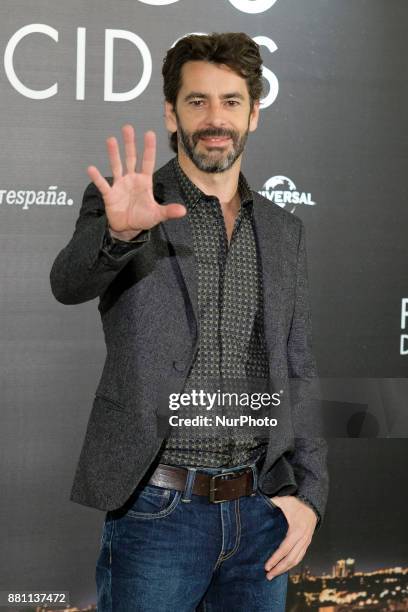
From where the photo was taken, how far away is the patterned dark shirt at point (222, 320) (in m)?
1.93

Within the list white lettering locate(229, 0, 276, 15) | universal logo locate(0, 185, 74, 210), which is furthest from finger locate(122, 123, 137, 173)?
white lettering locate(229, 0, 276, 15)

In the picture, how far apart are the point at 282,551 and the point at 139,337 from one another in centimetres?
58

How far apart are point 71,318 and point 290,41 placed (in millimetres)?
1302

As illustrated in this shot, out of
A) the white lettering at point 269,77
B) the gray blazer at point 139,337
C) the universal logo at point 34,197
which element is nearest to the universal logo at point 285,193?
the white lettering at point 269,77

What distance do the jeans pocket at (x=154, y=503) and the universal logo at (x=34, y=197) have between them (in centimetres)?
148

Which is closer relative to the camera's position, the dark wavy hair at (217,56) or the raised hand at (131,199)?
the raised hand at (131,199)

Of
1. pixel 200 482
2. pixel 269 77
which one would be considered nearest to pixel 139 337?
pixel 200 482

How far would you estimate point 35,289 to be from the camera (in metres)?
3.11

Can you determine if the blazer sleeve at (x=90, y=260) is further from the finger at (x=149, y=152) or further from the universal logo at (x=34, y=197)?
the universal logo at (x=34, y=197)

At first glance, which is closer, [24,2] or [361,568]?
[24,2]

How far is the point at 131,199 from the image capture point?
1751 millimetres

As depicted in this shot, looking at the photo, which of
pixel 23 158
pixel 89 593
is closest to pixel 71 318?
pixel 23 158

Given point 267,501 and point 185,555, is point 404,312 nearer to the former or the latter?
point 267,501

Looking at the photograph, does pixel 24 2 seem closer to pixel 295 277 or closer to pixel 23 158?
pixel 23 158
